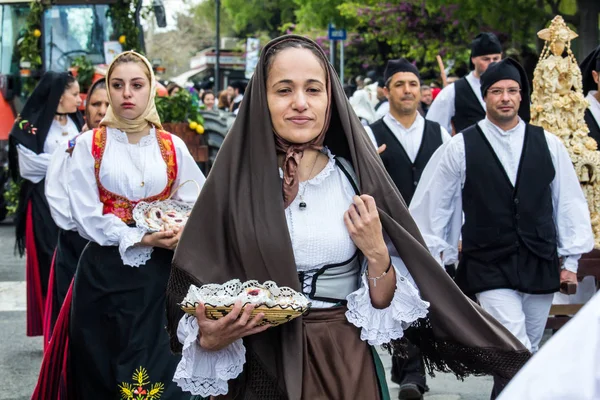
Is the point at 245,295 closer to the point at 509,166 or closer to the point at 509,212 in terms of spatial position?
the point at 509,212

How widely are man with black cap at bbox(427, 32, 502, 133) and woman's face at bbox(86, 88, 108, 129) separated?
3.01 m

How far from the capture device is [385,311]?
3.63 meters

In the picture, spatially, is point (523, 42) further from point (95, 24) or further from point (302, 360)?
point (302, 360)

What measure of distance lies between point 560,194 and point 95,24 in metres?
11.7

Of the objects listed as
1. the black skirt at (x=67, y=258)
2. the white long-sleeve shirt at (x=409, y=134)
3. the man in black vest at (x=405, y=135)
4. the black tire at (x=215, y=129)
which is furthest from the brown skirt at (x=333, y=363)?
the black tire at (x=215, y=129)

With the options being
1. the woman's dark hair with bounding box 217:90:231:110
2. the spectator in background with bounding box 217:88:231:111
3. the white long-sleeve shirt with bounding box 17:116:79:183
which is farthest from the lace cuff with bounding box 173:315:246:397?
the woman's dark hair with bounding box 217:90:231:110

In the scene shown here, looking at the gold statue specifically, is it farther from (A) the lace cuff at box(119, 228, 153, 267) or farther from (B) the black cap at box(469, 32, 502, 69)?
(A) the lace cuff at box(119, 228, 153, 267)

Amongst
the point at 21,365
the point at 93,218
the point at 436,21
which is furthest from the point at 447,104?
the point at 436,21

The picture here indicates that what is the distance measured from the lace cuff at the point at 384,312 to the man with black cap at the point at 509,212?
245 centimetres

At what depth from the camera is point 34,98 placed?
8.96 meters

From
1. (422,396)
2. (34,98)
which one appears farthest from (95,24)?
(422,396)

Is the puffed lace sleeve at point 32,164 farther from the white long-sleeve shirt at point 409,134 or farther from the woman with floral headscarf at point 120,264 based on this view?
the woman with floral headscarf at point 120,264

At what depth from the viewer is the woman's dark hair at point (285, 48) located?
12.0 feet

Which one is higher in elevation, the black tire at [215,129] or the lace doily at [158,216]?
the lace doily at [158,216]
